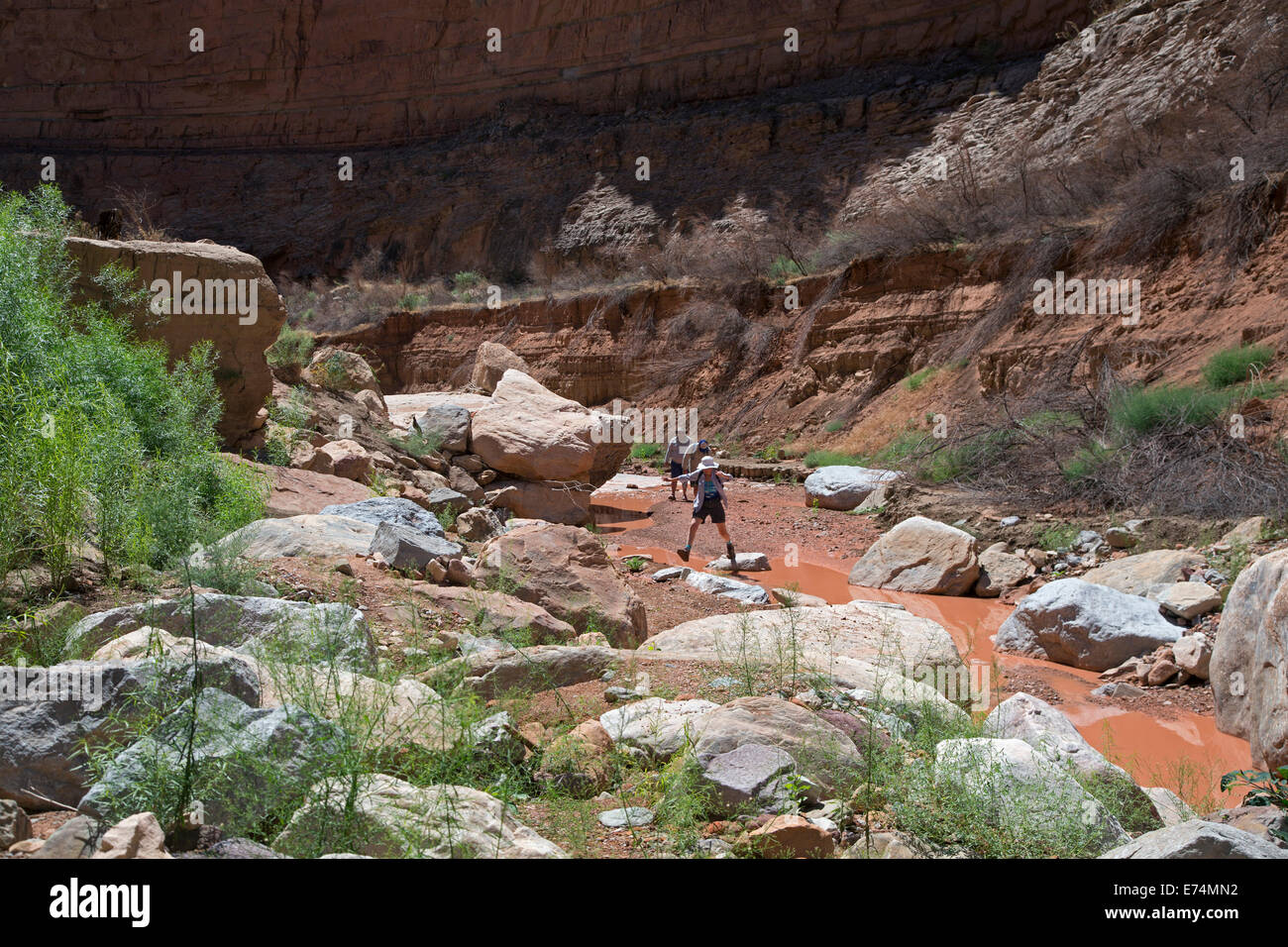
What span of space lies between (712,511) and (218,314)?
215 inches

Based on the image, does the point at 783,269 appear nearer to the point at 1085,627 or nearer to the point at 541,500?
the point at 541,500

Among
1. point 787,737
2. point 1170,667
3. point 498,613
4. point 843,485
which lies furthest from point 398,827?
point 843,485

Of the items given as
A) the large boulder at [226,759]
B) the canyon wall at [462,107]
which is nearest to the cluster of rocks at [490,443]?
the large boulder at [226,759]

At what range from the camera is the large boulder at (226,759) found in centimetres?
254

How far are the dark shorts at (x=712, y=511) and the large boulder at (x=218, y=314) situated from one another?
484cm

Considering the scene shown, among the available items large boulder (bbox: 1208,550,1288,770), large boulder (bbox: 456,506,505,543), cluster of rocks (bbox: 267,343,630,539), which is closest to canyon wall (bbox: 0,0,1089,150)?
cluster of rocks (bbox: 267,343,630,539)

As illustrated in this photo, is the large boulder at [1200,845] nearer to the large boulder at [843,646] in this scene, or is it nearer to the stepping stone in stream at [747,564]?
the large boulder at [843,646]

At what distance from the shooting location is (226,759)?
2.64m

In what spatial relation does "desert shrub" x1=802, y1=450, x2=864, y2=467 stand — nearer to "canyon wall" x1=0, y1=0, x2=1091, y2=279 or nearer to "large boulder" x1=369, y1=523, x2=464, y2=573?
"large boulder" x1=369, y1=523, x2=464, y2=573

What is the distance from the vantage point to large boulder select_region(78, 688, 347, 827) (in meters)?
2.54

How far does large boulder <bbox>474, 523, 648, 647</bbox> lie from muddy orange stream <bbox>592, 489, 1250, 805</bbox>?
2436mm

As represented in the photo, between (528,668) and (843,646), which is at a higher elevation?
(528,668)

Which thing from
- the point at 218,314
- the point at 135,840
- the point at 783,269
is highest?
the point at 783,269

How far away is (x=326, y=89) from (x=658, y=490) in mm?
28366
